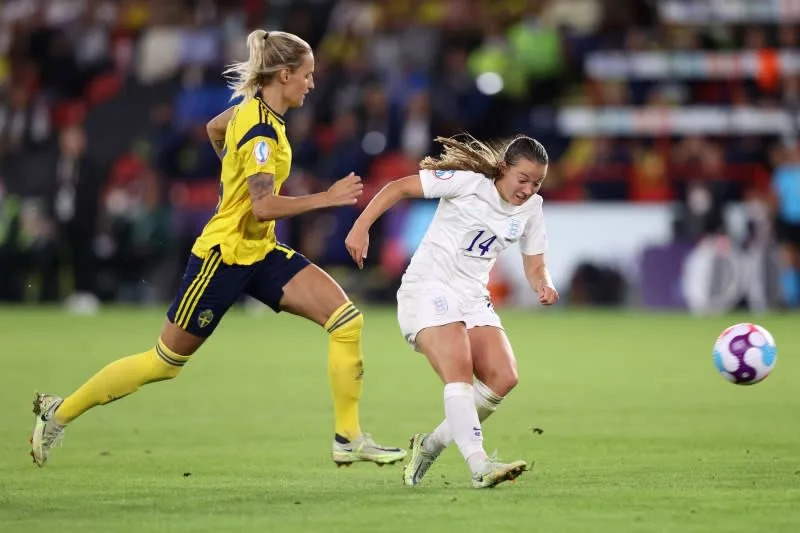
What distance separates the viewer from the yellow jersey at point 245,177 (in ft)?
26.5

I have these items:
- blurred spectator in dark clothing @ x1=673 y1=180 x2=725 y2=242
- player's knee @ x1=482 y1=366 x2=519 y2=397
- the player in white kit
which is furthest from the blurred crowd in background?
player's knee @ x1=482 y1=366 x2=519 y2=397

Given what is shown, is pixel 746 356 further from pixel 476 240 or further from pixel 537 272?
pixel 476 240

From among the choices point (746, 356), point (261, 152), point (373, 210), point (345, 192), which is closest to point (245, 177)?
point (261, 152)

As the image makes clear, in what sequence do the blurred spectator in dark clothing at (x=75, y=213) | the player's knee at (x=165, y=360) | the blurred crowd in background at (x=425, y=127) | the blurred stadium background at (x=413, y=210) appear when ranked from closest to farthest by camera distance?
the player's knee at (x=165, y=360) → the blurred stadium background at (x=413, y=210) → the blurred crowd in background at (x=425, y=127) → the blurred spectator in dark clothing at (x=75, y=213)

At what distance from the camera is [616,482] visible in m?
7.77

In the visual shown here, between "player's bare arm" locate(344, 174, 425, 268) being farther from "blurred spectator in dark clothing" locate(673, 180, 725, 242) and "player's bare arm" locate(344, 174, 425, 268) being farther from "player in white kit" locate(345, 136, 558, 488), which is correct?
"blurred spectator in dark clothing" locate(673, 180, 725, 242)

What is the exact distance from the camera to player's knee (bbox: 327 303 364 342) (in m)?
8.45

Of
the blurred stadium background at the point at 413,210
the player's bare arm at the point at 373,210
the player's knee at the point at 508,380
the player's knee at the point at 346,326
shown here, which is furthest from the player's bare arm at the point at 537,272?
the blurred stadium background at the point at 413,210

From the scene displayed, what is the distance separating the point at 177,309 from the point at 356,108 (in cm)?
1658

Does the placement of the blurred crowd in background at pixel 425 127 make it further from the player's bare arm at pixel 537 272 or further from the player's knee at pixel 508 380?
the player's knee at pixel 508 380

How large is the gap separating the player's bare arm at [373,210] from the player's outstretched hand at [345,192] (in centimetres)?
9

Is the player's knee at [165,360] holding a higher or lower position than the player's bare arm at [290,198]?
lower

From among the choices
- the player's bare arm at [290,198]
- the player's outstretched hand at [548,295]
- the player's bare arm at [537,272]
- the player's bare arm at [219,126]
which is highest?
the player's bare arm at [219,126]

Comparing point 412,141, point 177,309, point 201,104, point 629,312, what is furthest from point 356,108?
point 177,309
